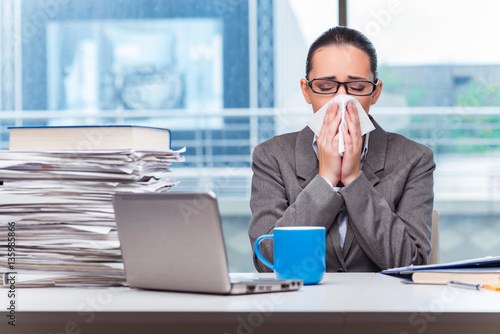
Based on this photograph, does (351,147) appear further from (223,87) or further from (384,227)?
(223,87)

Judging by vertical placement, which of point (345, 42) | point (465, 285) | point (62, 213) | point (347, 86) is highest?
point (345, 42)

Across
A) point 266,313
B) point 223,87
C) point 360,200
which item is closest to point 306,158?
point 360,200

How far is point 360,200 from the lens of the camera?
4.74 ft

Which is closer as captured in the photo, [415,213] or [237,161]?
[415,213]

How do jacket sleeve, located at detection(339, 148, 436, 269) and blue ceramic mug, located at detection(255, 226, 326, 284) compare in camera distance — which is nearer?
blue ceramic mug, located at detection(255, 226, 326, 284)

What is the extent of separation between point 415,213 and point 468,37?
1.59 metres

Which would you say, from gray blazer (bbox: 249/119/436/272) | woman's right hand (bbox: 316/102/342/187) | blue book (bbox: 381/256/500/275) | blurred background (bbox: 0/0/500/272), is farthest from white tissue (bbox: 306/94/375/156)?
blurred background (bbox: 0/0/500/272)

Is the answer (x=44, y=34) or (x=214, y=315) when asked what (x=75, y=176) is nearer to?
(x=214, y=315)

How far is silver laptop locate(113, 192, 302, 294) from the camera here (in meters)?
0.90

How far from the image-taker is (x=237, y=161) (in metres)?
3.01

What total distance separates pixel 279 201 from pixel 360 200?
0.72 ft

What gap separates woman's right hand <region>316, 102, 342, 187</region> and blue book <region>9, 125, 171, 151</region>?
1.67 feet

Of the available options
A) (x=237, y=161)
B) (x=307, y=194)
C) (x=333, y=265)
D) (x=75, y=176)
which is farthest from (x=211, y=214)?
(x=237, y=161)

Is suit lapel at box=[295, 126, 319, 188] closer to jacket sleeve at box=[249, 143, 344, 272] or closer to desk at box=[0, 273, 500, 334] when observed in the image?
jacket sleeve at box=[249, 143, 344, 272]
